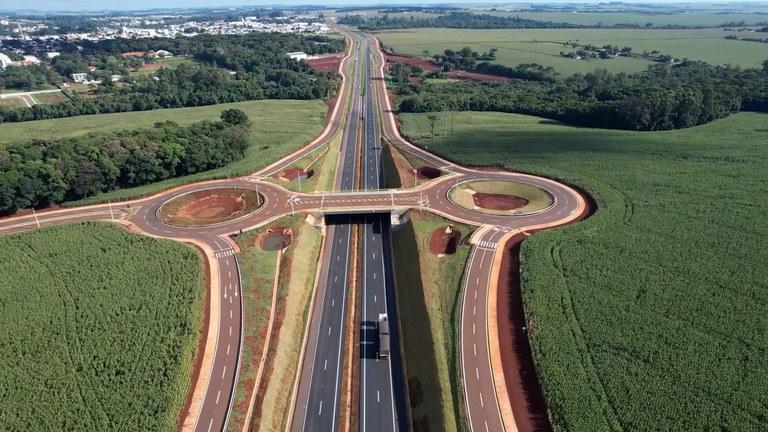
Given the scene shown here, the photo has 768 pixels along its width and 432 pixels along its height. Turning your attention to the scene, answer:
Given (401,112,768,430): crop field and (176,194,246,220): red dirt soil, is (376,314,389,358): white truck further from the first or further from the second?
(176,194,246,220): red dirt soil

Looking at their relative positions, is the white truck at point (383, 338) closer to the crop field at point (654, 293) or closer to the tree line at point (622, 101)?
the crop field at point (654, 293)

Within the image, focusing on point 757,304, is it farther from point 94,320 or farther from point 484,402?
point 94,320

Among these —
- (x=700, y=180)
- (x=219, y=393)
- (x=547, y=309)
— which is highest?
(x=700, y=180)

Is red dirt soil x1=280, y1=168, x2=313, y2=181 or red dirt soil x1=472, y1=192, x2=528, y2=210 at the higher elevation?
red dirt soil x1=280, y1=168, x2=313, y2=181

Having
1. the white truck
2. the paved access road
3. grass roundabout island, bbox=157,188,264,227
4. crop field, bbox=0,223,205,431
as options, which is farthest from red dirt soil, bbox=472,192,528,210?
crop field, bbox=0,223,205,431

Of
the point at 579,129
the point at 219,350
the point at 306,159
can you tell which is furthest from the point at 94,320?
the point at 579,129
